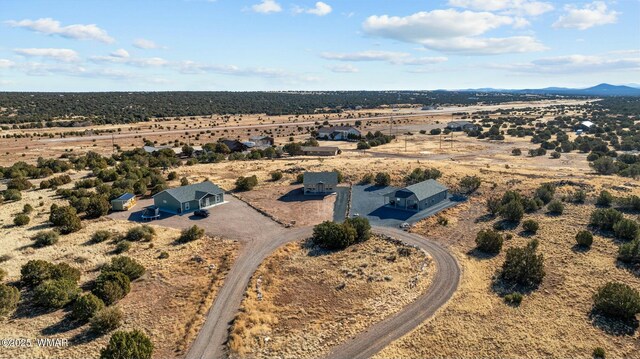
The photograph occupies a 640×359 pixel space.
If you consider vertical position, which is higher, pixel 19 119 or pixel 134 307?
pixel 19 119

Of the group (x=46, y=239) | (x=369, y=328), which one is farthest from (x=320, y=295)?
(x=46, y=239)

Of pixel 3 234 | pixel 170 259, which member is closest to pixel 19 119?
pixel 3 234

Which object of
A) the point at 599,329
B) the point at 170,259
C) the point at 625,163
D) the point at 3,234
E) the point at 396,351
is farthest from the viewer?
the point at 625,163

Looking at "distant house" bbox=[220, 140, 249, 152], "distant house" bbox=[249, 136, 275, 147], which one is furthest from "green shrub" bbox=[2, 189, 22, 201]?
"distant house" bbox=[249, 136, 275, 147]

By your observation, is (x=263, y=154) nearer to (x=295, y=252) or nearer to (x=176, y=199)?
(x=176, y=199)

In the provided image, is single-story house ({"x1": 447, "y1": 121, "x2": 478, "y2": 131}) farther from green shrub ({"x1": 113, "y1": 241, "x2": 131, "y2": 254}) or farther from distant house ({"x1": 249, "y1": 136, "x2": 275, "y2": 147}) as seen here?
green shrub ({"x1": 113, "y1": 241, "x2": 131, "y2": 254})

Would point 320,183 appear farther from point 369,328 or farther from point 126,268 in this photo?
point 369,328

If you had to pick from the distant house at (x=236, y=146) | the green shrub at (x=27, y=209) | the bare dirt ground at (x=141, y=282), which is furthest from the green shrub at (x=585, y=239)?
the distant house at (x=236, y=146)
